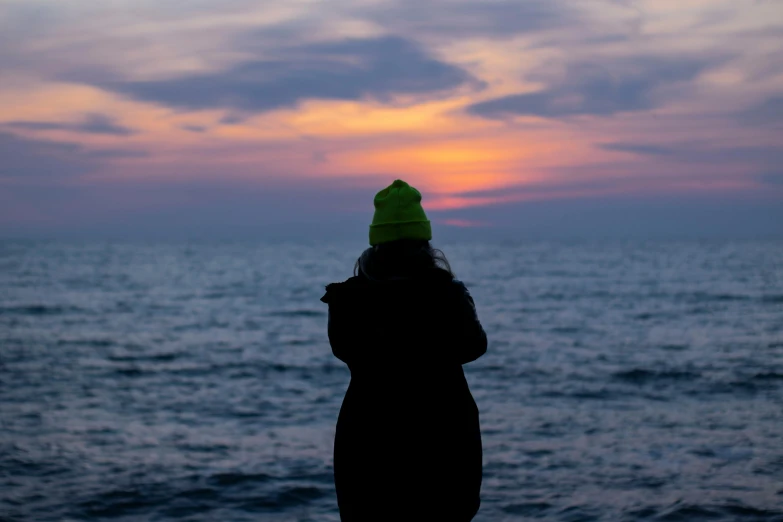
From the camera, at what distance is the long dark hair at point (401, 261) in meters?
2.81

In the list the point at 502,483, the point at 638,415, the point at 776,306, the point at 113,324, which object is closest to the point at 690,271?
the point at 776,306

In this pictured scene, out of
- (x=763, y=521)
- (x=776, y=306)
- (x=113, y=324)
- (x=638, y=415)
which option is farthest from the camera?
(x=776, y=306)

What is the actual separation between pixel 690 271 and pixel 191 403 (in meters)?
53.8

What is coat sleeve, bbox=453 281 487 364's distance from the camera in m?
2.72

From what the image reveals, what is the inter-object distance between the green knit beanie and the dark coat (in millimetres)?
196

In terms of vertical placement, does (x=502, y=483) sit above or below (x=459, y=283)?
below

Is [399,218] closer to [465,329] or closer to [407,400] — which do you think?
[465,329]

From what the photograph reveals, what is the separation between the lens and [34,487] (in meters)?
7.93

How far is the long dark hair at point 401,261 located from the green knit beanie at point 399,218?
27mm

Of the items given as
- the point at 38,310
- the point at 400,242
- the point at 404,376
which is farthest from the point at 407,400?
the point at 38,310

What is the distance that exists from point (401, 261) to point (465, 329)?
348 millimetres

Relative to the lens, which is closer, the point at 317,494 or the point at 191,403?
the point at 317,494

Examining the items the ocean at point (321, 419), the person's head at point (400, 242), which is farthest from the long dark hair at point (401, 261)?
the ocean at point (321, 419)

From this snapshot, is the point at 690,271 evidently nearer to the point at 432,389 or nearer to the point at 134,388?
the point at 134,388
